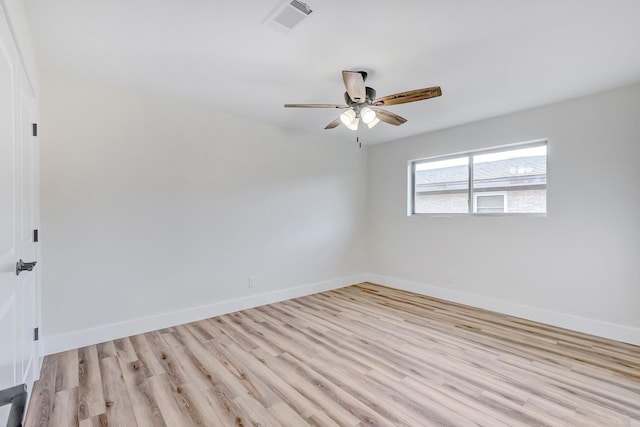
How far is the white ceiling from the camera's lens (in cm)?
184

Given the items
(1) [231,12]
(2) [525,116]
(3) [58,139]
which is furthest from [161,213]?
(2) [525,116]

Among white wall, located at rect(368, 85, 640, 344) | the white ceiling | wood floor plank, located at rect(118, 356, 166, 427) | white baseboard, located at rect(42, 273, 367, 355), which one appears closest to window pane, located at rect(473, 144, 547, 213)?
white wall, located at rect(368, 85, 640, 344)

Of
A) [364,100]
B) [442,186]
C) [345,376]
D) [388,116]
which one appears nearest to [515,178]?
→ [442,186]

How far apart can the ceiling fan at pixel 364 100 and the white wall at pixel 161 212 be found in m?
1.40

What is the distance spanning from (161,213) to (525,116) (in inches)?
165

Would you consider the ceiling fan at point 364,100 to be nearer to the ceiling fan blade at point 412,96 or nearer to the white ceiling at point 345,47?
the ceiling fan blade at point 412,96

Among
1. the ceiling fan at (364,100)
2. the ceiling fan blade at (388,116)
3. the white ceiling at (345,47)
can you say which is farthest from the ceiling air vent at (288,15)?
the ceiling fan blade at (388,116)

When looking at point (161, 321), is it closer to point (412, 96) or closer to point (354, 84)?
point (354, 84)

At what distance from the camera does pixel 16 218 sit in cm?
169

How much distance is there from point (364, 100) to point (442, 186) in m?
2.42

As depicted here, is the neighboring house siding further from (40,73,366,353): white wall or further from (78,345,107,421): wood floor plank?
(78,345,107,421): wood floor plank

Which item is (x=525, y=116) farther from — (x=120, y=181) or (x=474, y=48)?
(x=120, y=181)

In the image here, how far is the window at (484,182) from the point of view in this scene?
11.6 feet

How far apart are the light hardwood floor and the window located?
1414 millimetres
